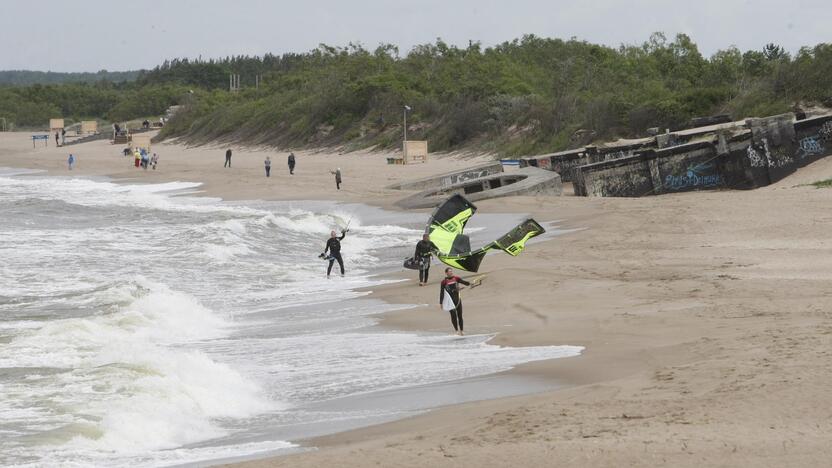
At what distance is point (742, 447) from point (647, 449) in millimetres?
610

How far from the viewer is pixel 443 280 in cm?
1509

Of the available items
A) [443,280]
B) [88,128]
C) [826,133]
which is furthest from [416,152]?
[88,128]

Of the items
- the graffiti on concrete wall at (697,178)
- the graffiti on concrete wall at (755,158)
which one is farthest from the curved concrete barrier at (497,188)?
the graffiti on concrete wall at (755,158)

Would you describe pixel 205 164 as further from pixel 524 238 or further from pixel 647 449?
pixel 647 449

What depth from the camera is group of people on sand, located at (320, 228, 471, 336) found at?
Answer: 47.0 feet

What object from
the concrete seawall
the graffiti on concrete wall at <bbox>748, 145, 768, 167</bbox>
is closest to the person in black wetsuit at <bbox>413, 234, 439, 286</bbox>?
the concrete seawall

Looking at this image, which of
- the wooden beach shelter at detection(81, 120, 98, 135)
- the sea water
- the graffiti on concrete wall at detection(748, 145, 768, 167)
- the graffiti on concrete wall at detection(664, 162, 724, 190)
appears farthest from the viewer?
the wooden beach shelter at detection(81, 120, 98, 135)

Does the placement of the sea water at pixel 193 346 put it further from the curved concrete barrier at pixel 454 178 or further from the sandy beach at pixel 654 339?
the curved concrete barrier at pixel 454 178

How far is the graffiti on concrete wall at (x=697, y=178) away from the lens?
3256 centimetres

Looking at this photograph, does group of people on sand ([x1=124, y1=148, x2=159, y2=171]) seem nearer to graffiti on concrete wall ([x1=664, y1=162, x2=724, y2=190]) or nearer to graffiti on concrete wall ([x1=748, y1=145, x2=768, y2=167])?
graffiti on concrete wall ([x1=664, y1=162, x2=724, y2=190])

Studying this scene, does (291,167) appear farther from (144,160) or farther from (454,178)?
(454,178)

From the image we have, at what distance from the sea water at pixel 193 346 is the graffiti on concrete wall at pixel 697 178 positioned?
887 cm

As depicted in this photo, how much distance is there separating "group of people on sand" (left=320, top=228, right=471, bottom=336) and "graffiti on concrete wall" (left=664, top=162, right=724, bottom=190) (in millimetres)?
13599

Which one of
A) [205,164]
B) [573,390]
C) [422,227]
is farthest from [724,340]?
[205,164]
